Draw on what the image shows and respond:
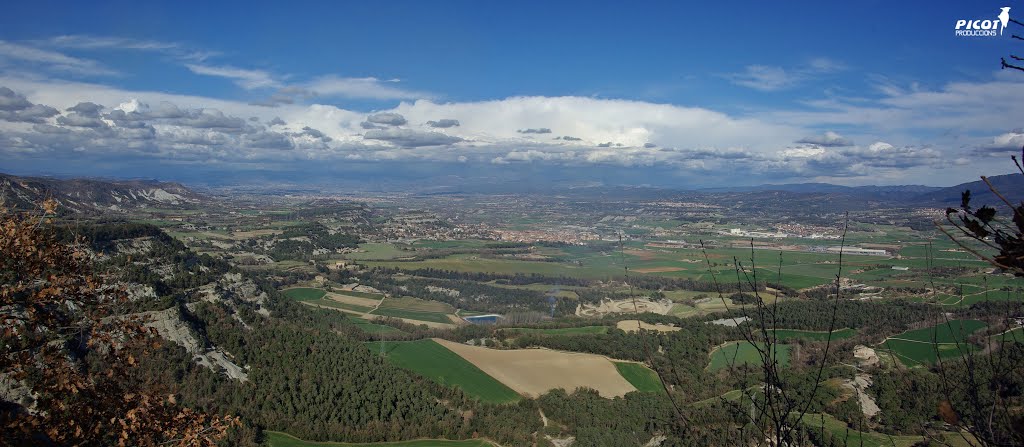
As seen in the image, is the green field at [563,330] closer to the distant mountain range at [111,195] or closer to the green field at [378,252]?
the green field at [378,252]

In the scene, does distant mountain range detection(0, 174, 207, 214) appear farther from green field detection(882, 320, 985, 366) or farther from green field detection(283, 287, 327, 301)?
green field detection(882, 320, 985, 366)

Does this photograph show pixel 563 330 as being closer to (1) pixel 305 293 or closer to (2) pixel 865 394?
(2) pixel 865 394

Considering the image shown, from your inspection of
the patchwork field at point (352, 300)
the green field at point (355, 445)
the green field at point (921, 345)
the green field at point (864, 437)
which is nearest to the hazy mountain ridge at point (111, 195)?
the patchwork field at point (352, 300)

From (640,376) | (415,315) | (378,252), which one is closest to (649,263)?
(415,315)

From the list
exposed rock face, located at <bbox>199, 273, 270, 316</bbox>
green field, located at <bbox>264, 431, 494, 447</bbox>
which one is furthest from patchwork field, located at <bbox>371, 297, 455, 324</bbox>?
green field, located at <bbox>264, 431, 494, 447</bbox>

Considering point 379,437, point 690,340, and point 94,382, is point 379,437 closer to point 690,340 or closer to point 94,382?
point 94,382

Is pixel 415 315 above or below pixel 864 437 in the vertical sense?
below
